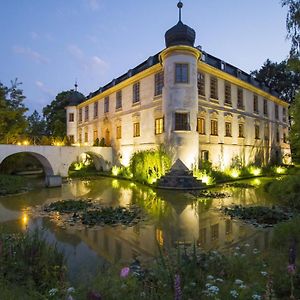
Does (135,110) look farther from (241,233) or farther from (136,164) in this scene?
(241,233)

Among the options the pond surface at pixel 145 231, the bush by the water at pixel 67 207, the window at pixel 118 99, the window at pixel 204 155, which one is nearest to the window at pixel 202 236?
the pond surface at pixel 145 231

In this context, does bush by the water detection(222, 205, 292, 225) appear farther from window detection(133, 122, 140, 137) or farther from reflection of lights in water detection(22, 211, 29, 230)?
window detection(133, 122, 140, 137)

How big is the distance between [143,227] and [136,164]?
12337 mm

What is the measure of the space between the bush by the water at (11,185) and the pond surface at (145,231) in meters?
1.52

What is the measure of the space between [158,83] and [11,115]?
38.0 feet

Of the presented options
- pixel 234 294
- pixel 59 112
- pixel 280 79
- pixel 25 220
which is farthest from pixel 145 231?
pixel 280 79

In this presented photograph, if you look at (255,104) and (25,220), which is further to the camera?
(255,104)

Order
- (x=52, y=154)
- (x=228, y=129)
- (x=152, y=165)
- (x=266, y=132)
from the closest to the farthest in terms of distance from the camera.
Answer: (x=152, y=165) → (x=52, y=154) → (x=228, y=129) → (x=266, y=132)

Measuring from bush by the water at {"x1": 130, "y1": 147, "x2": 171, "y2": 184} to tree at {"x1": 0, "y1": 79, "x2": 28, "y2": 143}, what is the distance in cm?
1014

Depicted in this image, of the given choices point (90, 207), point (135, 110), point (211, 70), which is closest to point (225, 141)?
point (211, 70)

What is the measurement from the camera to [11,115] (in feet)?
71.5

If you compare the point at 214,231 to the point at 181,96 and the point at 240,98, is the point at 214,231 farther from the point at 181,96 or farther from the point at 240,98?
the point at 240,98

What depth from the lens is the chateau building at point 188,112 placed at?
19656 millimetres

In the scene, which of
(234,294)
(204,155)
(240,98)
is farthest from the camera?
(240,98)
